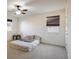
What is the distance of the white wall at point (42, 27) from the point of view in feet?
17.0

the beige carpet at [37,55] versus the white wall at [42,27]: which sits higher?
the white wall at [42,27]

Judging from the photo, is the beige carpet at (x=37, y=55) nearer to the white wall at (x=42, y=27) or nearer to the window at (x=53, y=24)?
the white wall at (x=42, y=27)

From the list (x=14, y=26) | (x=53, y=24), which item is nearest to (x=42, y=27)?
(x=53, y=24)

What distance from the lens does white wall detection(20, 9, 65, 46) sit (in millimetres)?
5184

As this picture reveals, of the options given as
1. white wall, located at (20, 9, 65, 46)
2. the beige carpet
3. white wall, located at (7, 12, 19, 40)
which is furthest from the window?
white wall, located at (7, 12, 19, 40)

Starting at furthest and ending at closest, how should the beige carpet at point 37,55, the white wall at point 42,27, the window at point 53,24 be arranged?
the window at point 53,24
the white wall at point 42,27
the beige carpet at point 37,55

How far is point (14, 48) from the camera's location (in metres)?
4.55

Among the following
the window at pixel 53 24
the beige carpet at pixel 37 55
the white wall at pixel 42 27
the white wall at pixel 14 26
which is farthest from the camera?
the white wall at pixel 14 26

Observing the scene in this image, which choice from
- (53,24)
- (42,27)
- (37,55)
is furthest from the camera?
(42,27)

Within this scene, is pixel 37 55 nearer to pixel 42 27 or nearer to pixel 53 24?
pixel 53 24

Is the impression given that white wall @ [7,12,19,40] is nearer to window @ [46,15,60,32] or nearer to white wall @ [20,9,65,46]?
white wall @ [20,9,65,46]

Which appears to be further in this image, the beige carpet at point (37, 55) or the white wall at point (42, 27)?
the white wall at point (42, 27)

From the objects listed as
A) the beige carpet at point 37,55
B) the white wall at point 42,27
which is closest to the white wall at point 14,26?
the white wall at point 42,27

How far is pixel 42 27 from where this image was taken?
6.15 m
